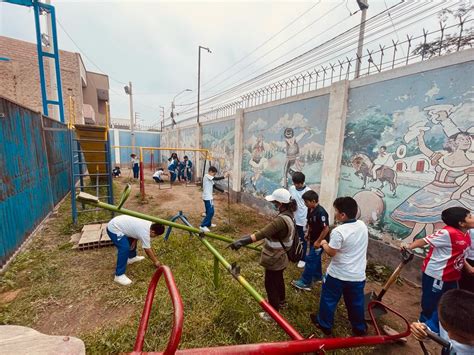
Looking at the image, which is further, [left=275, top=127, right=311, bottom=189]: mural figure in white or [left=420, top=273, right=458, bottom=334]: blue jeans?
[left=275, top=127, right=311, bottom=189]: mural figure in white

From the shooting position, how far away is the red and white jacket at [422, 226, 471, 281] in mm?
2135

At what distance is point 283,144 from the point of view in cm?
588

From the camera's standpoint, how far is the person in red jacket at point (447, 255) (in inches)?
84.0

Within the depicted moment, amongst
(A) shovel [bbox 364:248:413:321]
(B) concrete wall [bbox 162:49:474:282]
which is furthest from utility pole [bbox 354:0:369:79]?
(A) shovel [bbox 364:248:413:321]

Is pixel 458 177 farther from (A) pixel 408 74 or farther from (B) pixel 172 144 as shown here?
(B) pixel 172 144

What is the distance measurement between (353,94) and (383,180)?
168 cm

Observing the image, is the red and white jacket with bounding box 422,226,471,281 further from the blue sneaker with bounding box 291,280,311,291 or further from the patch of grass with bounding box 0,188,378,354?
the blue sneaker with bounding box 291,280,311,291

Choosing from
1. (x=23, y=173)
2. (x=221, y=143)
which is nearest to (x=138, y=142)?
(x=221, y=143)

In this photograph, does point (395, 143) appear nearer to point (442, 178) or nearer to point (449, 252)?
point (442, 178)

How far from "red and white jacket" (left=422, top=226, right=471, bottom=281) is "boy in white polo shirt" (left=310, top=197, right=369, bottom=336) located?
2.39ft

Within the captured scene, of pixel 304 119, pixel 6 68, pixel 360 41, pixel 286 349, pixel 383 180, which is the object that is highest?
pixel 6 68

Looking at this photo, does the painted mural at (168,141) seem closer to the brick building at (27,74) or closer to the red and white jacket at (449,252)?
the brick building at (27,74)

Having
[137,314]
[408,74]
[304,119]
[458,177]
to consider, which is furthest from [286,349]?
[304,119]

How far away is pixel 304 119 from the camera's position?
5.25 m
